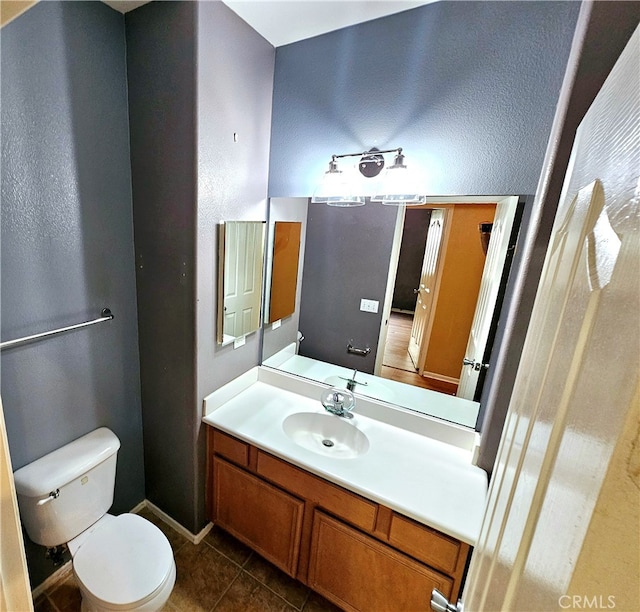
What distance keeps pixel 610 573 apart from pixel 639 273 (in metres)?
0.19

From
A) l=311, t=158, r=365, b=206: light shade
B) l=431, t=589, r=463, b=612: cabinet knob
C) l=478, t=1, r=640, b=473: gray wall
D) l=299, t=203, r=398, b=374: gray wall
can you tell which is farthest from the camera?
l=299, t=203, r=398, b=374: gray wall

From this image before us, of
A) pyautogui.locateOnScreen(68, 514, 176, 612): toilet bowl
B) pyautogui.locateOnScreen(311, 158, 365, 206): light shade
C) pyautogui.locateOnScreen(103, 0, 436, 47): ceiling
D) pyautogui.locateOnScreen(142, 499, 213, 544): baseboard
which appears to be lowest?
pyautogui.locateOnScreen(142, 499, 213, 544): baseboard

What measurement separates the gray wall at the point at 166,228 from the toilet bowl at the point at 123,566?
337 millimetres

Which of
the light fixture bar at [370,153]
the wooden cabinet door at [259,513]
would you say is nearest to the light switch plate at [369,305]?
the light fixture bar at [370,153]

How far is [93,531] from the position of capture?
129 cm

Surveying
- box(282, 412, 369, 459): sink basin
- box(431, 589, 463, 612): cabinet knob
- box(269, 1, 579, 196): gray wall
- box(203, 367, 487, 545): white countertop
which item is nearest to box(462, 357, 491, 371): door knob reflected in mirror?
box(203, 367, 487, 545): white countertop

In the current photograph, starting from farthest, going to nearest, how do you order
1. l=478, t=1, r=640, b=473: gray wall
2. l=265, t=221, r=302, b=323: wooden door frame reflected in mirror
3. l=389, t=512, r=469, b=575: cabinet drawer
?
l=265, t=221, r=302, b=323: wooden door frame reflected in mirror < l=389, t=512, r=469, b=575: cabinet drawer < l=478, t=1, r=640, b=473: gray wall

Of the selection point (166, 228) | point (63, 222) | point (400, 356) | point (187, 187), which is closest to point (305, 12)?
point (187, 187)

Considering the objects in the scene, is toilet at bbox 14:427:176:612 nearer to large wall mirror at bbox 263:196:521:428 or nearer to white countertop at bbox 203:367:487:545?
white countertop at bbox 203:367:487:545

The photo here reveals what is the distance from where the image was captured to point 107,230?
1371 millimetres

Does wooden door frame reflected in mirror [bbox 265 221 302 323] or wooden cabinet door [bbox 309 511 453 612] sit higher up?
wooden door frame reflected in mirror [bbox 265 221 302 323]

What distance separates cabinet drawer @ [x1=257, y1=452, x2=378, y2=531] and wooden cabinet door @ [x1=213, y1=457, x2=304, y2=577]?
0.06 m

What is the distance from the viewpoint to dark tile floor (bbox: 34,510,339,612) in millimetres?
1371

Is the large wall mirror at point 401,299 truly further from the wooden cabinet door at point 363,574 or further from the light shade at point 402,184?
the wooden cabinet door at point 363,574
